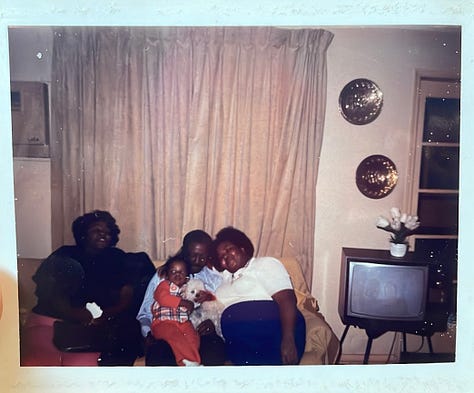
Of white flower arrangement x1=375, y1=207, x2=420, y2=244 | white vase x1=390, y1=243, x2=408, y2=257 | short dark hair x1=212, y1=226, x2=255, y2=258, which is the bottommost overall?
white vase x1=390, y1=243, x2=408, y2=257

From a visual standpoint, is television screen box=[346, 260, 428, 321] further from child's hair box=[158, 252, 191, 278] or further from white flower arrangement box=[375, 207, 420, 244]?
child's hair box=[158, 252, 191, 278]

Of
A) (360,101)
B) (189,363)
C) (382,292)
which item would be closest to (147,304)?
(189,363)

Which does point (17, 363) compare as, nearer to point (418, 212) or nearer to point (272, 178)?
point (272, 178)

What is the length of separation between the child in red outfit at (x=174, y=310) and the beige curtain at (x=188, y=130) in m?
0.04

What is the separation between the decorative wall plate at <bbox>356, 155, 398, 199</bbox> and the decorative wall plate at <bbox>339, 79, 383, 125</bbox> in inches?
3.7

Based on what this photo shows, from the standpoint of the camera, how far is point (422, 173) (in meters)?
1.03

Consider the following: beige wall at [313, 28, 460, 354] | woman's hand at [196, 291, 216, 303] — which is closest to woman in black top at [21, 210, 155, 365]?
woman's hand at [196, 291, 216, 303]

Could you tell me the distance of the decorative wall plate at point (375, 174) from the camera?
102 cm

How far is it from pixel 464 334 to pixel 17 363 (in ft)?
3.55

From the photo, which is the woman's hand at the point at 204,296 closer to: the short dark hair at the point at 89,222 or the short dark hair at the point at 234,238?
the short dark hair at the point at 234,238

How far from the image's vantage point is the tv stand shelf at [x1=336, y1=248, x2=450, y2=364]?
105cm

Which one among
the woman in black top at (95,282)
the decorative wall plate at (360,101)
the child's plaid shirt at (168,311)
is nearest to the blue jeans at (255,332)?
the child's plaid shirt at (168,311)

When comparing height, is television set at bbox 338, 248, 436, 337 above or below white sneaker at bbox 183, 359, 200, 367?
above

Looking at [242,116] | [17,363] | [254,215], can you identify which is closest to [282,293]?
[254,215]
